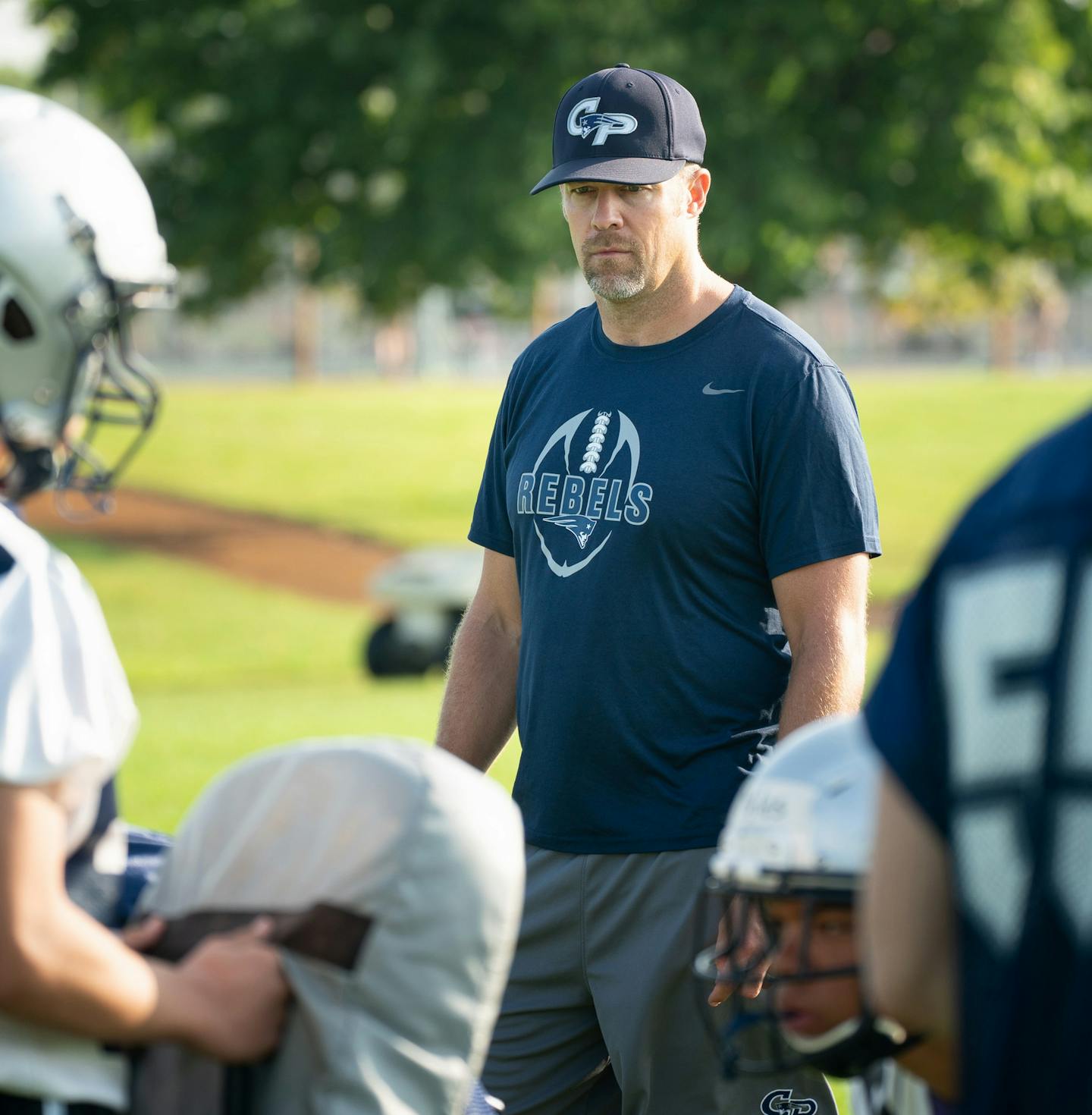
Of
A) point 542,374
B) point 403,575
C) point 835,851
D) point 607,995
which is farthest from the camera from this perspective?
point 403,575

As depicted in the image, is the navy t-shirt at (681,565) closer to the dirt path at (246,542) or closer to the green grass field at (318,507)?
the green grass field at (318,507)

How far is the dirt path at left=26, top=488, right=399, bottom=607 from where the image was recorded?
71.4 ft

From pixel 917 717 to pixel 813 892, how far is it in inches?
19.0

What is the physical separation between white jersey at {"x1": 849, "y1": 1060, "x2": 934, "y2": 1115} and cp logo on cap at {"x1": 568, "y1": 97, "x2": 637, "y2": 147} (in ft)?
6.75

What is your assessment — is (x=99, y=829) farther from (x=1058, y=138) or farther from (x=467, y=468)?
(x=467, y=468)

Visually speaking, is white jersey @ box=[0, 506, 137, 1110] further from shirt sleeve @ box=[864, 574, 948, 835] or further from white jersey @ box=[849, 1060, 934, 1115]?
white jersey @ box=[849, 1060, 934, 1115]

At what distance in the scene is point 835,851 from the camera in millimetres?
2006

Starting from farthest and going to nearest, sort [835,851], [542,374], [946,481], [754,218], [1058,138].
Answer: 1. [946,481]
2. [1058,138]
3. [754,218]
4. [542,374]
5. [835,851]

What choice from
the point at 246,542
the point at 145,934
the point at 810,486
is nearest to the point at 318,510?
the point at 246,542

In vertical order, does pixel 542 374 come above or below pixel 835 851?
above

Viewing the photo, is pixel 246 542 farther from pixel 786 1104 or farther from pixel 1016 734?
pixel 1016 734

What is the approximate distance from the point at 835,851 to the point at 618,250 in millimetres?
1814

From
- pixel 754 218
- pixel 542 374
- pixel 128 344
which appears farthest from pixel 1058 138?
pixel 128 344

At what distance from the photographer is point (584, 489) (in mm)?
3439
